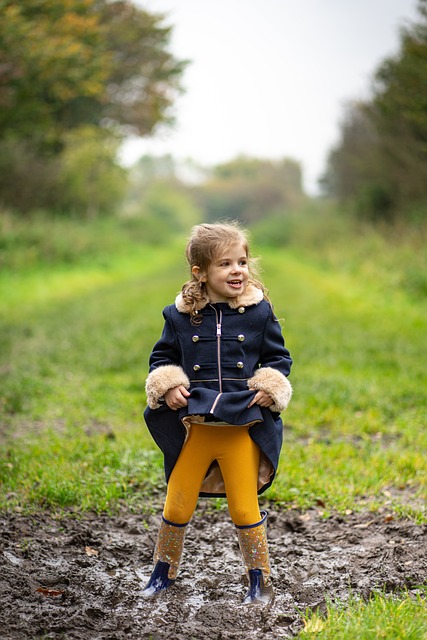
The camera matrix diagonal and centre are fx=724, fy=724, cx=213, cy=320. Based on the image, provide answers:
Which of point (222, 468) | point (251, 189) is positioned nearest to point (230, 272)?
point (222, 468)

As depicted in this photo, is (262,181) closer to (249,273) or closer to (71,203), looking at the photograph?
(71,203)

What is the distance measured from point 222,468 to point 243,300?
2.54 feet

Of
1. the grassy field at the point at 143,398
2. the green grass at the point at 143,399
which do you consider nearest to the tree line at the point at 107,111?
the grassy field at the point at 143,398

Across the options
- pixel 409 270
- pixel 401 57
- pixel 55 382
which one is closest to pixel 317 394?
pixel 55 382

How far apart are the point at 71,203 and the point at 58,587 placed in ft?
82.5

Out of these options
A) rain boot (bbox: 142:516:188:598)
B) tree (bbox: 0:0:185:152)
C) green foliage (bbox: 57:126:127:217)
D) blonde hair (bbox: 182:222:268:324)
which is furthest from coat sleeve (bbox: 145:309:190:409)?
green foliage (bbox: 57:126:127:217)

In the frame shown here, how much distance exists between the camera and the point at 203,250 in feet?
10.9

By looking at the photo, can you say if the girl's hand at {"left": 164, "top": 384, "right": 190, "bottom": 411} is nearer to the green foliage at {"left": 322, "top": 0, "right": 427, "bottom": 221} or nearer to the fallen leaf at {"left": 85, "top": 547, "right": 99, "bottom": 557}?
the fallen leaf at {"left": 85, "top": 547, "right": 99, "bottom": 557}

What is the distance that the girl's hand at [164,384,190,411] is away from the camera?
3250mm

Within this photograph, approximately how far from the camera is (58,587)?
3.36 metres

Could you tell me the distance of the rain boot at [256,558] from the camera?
3295 mm

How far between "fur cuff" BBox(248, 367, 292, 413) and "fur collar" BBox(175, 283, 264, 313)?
31 cm

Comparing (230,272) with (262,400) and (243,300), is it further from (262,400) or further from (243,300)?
(262,400)

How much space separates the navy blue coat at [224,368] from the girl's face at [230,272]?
0.07 metres
